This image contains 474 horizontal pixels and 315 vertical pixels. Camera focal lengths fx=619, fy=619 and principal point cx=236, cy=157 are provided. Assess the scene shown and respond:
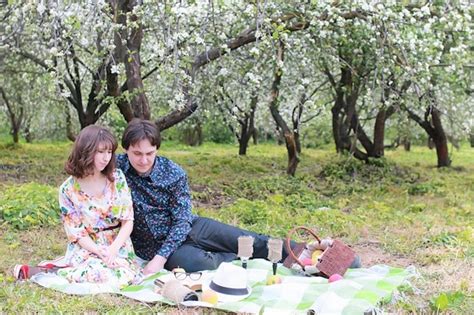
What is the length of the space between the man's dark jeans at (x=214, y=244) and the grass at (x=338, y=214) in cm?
87

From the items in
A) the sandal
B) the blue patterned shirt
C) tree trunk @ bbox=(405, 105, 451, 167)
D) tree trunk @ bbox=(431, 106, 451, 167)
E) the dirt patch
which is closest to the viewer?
the sandal

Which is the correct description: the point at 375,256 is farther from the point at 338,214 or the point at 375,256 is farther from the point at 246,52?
the point at 246,52

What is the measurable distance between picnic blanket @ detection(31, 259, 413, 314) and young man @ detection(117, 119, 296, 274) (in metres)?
0.26

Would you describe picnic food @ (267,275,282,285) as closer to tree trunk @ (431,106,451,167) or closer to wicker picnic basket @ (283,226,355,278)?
wicker picnic basket @ (283,226,355,278)

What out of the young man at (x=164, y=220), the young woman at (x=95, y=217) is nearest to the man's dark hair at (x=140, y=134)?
the young man at (x=164, y=220)

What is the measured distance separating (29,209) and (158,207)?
2207 millimetres

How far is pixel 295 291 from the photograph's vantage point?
396 centimetres

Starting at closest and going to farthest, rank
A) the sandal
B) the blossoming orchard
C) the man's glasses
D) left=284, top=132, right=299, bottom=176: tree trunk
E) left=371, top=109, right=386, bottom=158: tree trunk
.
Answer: the man's glasses
the sandal
the blossoming orchard
left=284, top=132, right=299, bottom=176: tree trunk
left=371, top=109, right=386, bottom=158: tree trunk

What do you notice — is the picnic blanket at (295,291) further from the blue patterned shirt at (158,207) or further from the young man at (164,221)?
the blue patterned shirt at (158,207)

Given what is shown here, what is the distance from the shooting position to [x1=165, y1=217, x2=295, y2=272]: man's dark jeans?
4.66 metres

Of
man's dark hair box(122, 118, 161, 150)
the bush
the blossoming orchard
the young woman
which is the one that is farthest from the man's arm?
the bush

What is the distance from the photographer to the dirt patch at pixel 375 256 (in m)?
5.22

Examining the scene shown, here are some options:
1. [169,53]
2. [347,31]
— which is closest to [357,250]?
[169,53]

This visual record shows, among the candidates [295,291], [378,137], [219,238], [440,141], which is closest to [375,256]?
[219,238]
